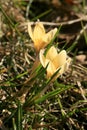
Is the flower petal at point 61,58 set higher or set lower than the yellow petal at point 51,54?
lower

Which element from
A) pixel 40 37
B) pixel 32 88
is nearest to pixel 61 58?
pixel 40 37

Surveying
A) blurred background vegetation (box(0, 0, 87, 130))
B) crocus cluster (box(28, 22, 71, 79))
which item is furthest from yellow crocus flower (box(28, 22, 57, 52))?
blurred background vegetation (box(0, 0, 87, 130))

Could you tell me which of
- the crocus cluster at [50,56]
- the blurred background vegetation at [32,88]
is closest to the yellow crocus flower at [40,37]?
the crocus cluster at [50,56]

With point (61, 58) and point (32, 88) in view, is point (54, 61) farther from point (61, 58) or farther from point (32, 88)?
point (32, 88)

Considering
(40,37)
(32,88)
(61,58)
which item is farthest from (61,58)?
(32,88)

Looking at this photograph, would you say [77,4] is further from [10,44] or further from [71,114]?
[71,114]

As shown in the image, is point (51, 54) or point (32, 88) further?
point (32, 88)

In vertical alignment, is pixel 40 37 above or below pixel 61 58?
above

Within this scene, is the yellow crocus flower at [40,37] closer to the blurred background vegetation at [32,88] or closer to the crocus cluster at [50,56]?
the crocus cluster at [50,56]

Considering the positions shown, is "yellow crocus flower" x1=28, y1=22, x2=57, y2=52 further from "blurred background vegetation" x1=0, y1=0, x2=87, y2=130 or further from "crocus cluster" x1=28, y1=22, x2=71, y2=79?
"blurred background vegetation" x1=0, y1=0, x2=87, y2=130
